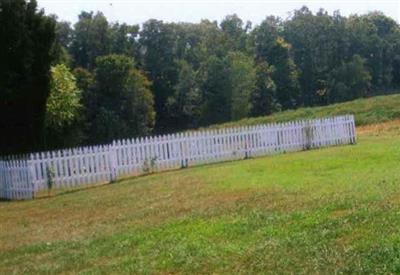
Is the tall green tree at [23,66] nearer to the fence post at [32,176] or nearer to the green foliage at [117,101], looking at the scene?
the fence post at [32,176]

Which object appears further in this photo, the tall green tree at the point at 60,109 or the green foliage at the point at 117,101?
the green foliage at the point at 117,101

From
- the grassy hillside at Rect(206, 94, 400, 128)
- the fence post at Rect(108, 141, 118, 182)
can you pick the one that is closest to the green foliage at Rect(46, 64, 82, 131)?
the fence post at Rect(108, 141, 118, 182)

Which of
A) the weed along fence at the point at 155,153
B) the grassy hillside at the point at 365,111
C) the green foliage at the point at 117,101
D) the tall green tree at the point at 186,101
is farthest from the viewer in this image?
the tall green tree at the point at 186,101

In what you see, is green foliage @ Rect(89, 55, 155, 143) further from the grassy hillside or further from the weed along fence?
the weed along fence

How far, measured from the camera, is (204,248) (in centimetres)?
824

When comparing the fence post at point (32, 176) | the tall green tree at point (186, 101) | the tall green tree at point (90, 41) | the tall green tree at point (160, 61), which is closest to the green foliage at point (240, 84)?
the tall green tree at point (186, 101)

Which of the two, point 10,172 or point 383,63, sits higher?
point 383,63

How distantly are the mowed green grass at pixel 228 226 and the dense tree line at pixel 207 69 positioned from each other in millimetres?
20419

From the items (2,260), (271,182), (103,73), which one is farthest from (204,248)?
(103,73)

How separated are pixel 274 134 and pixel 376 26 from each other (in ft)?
222

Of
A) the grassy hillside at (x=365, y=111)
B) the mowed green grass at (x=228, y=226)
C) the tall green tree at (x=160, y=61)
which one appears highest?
the tall green tree at (x=160, y=61)

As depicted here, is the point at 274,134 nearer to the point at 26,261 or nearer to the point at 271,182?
the point at 271,182

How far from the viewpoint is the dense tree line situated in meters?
54.8

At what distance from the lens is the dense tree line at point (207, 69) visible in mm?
54750
